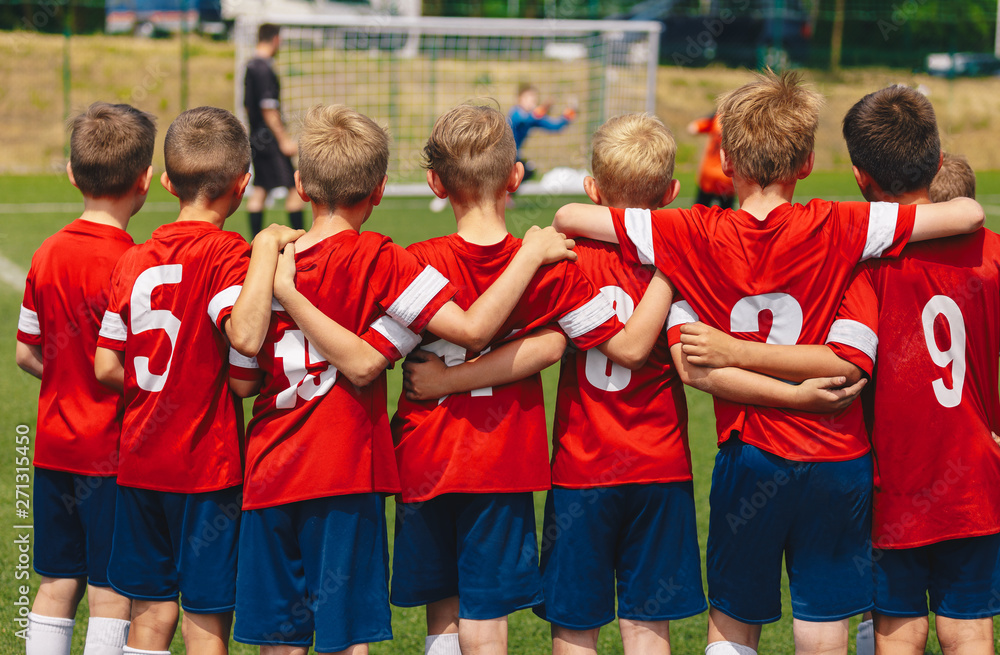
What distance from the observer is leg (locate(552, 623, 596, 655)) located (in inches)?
92.7

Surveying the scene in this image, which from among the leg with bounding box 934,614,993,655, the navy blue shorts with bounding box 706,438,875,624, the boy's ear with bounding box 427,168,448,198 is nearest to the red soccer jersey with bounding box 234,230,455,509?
the boy's ear with bounding box 427,168,448,198

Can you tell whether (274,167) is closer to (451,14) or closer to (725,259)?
(725,259)

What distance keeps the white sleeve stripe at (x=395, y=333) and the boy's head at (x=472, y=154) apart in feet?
1.18

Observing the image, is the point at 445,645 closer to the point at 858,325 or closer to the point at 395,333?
the point at 395,333

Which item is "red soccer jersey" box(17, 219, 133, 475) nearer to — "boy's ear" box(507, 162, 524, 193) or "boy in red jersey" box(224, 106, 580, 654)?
"boy in red jersey" box(224, 106, 580, 654)

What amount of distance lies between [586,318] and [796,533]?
71 cm

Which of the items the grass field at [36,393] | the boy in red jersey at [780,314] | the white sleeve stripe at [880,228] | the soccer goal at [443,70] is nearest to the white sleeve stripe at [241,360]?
the boy in red jersey at [780,314]

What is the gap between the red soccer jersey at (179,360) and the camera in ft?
7.42

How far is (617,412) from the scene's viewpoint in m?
2.32

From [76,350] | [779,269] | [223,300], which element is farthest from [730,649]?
[76,350]

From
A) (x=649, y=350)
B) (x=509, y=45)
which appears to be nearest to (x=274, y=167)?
(x=649, y=350)

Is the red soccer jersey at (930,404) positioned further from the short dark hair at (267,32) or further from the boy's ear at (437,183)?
the short dark hair at (267,32)

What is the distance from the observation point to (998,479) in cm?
230

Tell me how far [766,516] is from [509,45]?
17230 millimetres
